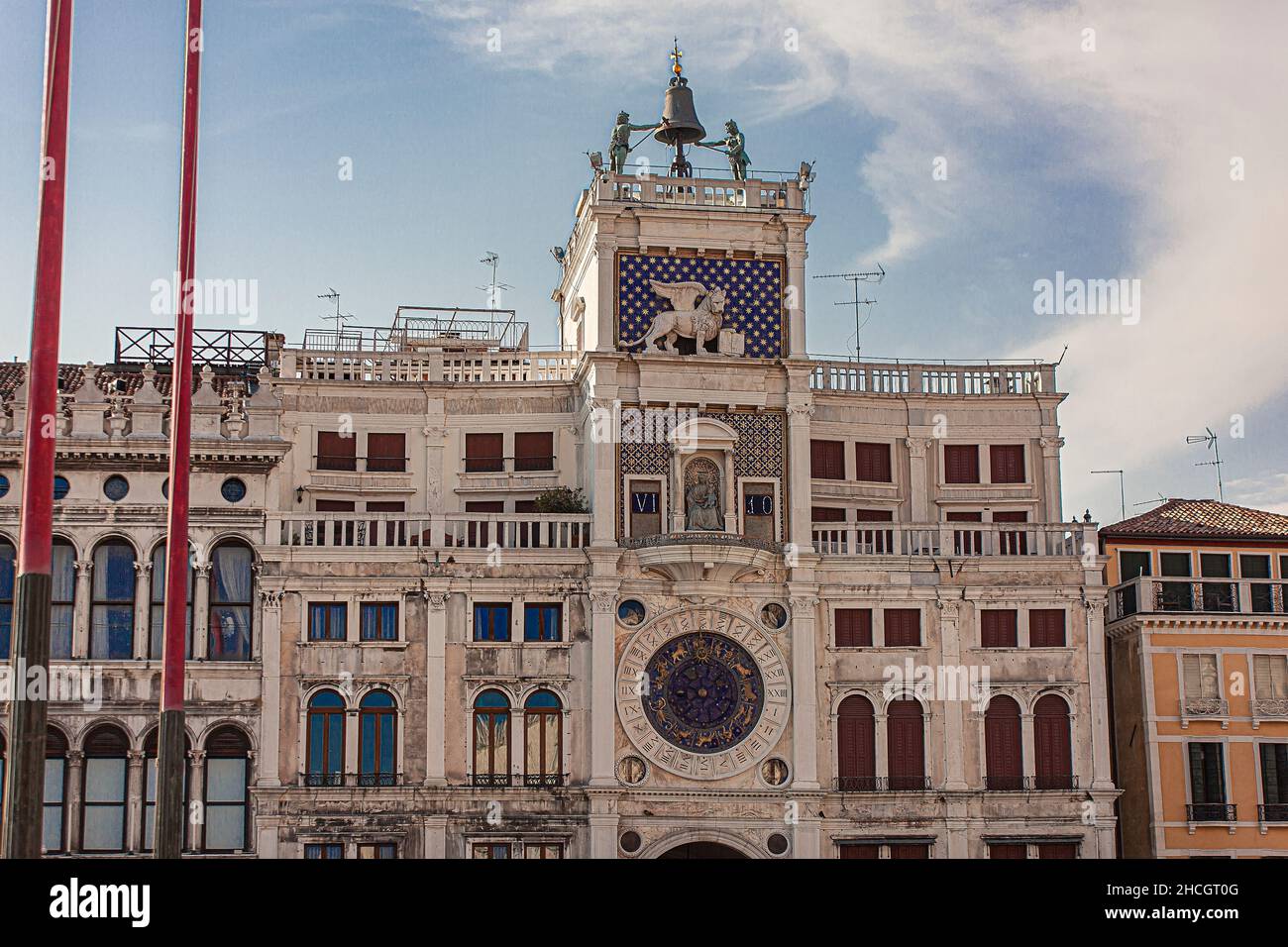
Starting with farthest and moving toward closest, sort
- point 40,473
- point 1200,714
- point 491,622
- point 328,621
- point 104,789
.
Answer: point 1200,714
point 491,622
point 328,621
point 104,789
point 40,473

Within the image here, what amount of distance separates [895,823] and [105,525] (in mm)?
20868

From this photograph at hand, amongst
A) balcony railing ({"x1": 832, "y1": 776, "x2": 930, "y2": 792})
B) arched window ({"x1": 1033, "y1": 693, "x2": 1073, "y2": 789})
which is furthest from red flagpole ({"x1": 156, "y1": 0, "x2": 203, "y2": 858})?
arched window ({"x1": 1033, "y1": 693, "x2": 1073, "y2": 789})

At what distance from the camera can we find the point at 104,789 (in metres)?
45.5

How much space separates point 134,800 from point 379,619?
7.24 metres

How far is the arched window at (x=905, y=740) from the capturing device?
4747 cm

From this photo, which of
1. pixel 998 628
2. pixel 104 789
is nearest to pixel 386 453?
pixel 104 789

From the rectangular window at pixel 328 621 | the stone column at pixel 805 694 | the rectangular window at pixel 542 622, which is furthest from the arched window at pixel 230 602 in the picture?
the stone column at pixel 805 694

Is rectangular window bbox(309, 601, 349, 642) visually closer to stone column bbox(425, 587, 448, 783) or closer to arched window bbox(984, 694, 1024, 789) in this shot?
stone column bbox(425, 587, 448, 783)

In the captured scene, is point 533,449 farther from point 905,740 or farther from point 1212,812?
point 1212,812

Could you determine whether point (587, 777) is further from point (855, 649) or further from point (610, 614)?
point (855, 649)

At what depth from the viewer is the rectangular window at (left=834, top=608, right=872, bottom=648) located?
4809cm

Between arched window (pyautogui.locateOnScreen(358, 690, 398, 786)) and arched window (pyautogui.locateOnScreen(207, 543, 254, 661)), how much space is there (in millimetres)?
3322

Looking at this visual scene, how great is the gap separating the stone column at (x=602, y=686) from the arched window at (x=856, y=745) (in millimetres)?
5799

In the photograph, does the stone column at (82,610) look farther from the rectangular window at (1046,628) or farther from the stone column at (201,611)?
the rectangular window at (1046,628)
